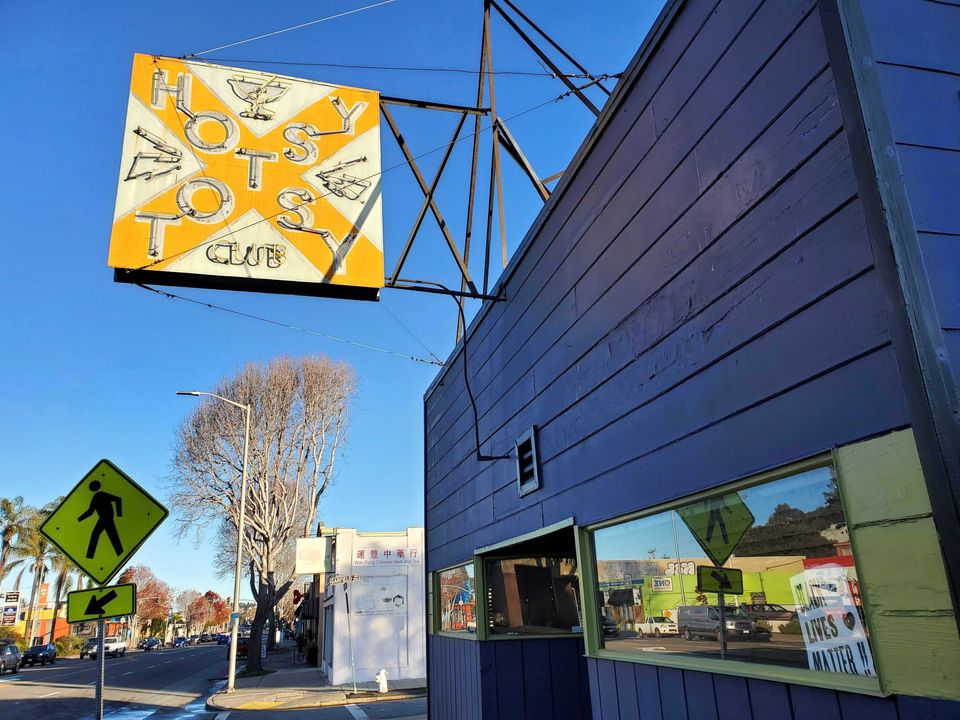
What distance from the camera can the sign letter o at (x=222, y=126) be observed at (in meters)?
6.38

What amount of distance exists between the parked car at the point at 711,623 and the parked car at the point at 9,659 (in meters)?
41.6

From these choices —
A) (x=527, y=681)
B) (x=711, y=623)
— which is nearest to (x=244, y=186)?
(x=711, y=623)

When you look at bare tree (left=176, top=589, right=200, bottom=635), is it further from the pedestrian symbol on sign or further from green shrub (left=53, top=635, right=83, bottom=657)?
the pedestrian symbol on sign

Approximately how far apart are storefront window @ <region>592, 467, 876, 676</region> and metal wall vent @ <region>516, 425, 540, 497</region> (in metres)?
1.37

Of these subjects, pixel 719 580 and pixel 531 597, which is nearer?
pixel 719 580

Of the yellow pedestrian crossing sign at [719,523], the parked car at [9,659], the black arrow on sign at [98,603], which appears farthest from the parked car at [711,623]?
the parked car at [9,659]

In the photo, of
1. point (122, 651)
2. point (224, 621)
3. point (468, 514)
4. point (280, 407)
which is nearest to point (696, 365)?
point (468, 514)

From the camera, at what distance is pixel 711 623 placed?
3381mm

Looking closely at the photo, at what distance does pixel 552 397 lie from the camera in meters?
5.35

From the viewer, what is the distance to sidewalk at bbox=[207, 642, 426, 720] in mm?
17291

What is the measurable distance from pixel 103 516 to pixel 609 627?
15.2 ft

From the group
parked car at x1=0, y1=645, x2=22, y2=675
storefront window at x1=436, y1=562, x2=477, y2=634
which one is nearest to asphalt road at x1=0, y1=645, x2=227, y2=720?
parked car at x1=0, y1=645, x2=22, y2=675

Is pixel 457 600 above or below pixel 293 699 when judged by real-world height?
above

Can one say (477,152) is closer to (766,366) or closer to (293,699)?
(766,366)
